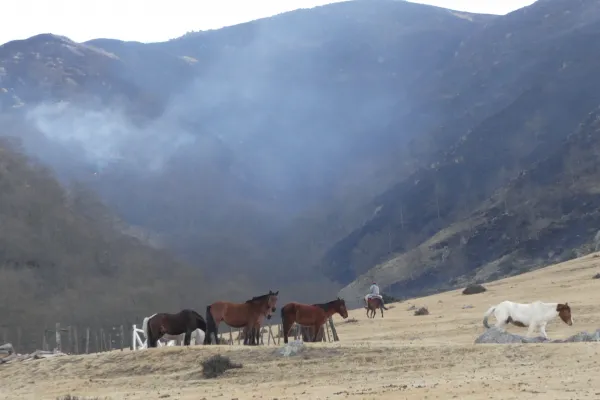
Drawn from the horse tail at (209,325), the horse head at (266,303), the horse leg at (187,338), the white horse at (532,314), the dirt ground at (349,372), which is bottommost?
the dirt ground at (349,372)

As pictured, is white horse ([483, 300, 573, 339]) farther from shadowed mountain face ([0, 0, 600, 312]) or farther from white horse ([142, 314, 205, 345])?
shadowed mountain face ([0, 0, 600, 312])

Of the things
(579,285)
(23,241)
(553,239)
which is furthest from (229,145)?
(579,285)

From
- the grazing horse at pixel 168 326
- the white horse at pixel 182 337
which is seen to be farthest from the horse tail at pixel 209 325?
the white horse at pixel 182 337

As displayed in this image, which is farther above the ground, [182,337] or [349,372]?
[182,337]

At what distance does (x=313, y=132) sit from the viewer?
163 m

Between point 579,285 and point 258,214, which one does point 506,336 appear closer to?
point 579,285

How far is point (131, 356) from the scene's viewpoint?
902 inches

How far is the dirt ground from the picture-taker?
14180 mm

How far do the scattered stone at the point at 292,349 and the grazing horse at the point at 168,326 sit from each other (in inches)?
200

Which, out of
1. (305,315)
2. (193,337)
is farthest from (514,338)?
(193,337)

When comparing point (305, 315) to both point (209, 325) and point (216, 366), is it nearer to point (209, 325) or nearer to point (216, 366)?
point (209, 325)

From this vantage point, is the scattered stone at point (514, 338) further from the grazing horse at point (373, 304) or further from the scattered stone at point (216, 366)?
the grazing horse at point (373, 304)

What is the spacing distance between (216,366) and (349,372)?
3520 mm

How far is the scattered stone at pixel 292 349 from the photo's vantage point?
20.4 metres
